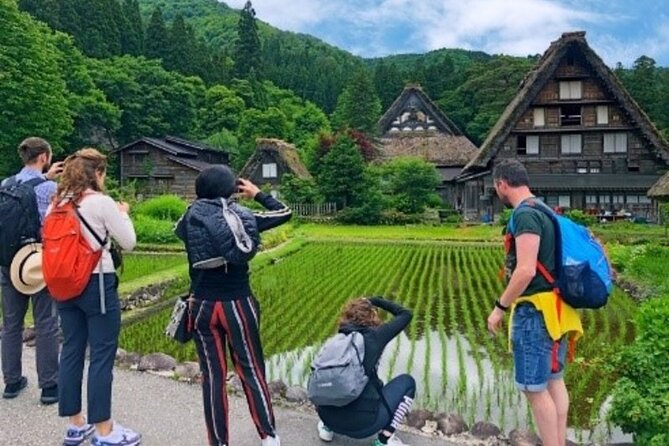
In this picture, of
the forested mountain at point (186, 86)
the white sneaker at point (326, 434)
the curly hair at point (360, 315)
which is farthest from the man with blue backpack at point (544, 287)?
the forested mountain at point (186, 86)

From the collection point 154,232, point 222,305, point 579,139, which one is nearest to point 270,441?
point 222,305

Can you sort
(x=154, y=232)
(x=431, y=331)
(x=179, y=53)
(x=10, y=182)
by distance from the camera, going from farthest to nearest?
(x=179, y=53) < (x=154, y=232) < (x=431, y=331) < (x=10, y=182)

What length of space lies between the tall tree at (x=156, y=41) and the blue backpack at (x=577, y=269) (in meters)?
51.3

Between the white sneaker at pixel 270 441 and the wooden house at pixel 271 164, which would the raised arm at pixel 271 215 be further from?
the wooden house at pixel 271 164

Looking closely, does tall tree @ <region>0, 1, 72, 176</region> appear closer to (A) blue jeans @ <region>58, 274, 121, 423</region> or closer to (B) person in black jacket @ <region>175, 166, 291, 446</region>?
(A) blue jeans @ <region>58, 274, 121, 423</region>

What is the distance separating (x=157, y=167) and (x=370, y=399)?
31840 millimetres

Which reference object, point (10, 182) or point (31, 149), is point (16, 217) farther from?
point (31, 149)

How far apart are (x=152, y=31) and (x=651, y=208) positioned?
40.6 metres

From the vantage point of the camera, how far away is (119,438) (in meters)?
3.22

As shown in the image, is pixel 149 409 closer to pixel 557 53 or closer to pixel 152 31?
pixel 557 53

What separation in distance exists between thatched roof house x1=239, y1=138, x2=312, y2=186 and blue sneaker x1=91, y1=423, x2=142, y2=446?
30.0 m

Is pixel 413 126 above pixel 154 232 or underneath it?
above

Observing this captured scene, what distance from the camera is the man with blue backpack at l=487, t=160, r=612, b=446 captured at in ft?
9.25

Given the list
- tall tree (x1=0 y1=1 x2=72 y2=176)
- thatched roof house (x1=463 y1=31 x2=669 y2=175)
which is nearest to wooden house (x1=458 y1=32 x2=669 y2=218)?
thatched roof house (x1=463 y1=31 x2=669 y2=175)
